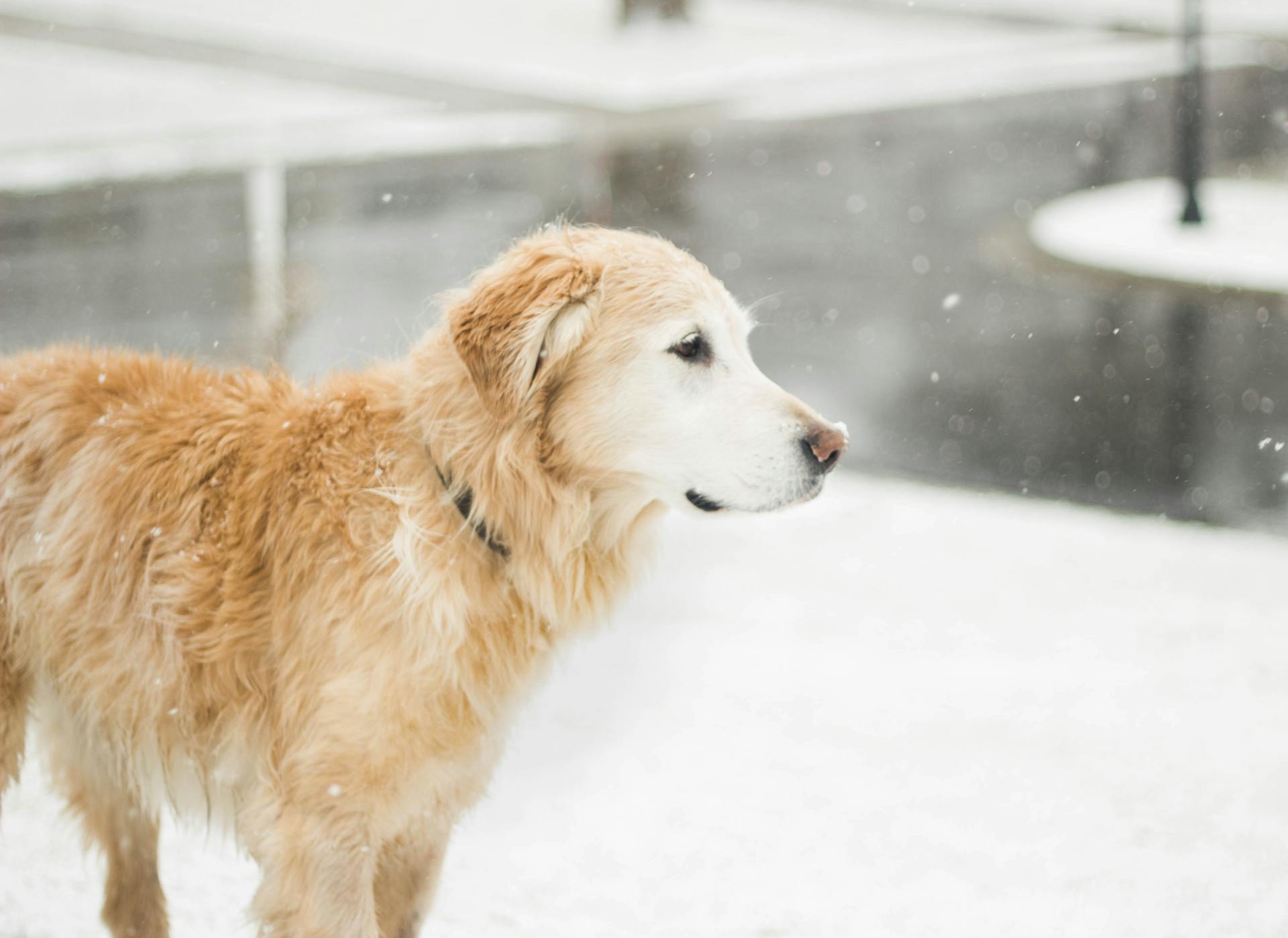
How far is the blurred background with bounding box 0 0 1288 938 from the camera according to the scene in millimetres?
3893

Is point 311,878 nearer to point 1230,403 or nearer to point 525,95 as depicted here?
point 1230,403

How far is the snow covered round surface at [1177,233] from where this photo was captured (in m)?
9.63

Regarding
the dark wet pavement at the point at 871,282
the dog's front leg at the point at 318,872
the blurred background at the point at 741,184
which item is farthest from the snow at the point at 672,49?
the dog's front leg at the point at 318,872

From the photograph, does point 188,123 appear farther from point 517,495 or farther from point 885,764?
point 517,495

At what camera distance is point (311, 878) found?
260 cm

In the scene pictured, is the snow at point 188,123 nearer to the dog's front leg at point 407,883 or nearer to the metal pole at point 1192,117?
the metal pole at point 1192,117

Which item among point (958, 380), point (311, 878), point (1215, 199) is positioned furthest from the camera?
point (1215, 199)

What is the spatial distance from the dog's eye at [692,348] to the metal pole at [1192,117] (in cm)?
750

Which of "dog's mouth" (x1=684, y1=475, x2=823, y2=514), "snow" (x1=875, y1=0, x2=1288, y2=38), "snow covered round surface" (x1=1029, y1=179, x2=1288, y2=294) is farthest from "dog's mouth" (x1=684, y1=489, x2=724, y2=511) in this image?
"snow" (x1=875, y1=0, x2=1288, y2=38)

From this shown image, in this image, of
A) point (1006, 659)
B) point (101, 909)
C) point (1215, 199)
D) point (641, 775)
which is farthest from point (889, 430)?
point (101, 909)

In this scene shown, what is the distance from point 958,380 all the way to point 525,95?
27.9ft

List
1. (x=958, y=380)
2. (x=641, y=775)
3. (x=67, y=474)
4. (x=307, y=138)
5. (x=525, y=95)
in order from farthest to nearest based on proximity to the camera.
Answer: (x=525, y=95)
(x=307, y=138)
(x=958, y=380)
(x=641, y=775)
(x=67, y=474)

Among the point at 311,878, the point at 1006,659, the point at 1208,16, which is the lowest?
the point at 1006,659

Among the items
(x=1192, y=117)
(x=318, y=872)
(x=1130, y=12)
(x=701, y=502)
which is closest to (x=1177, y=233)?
(x=1192, y=117)
